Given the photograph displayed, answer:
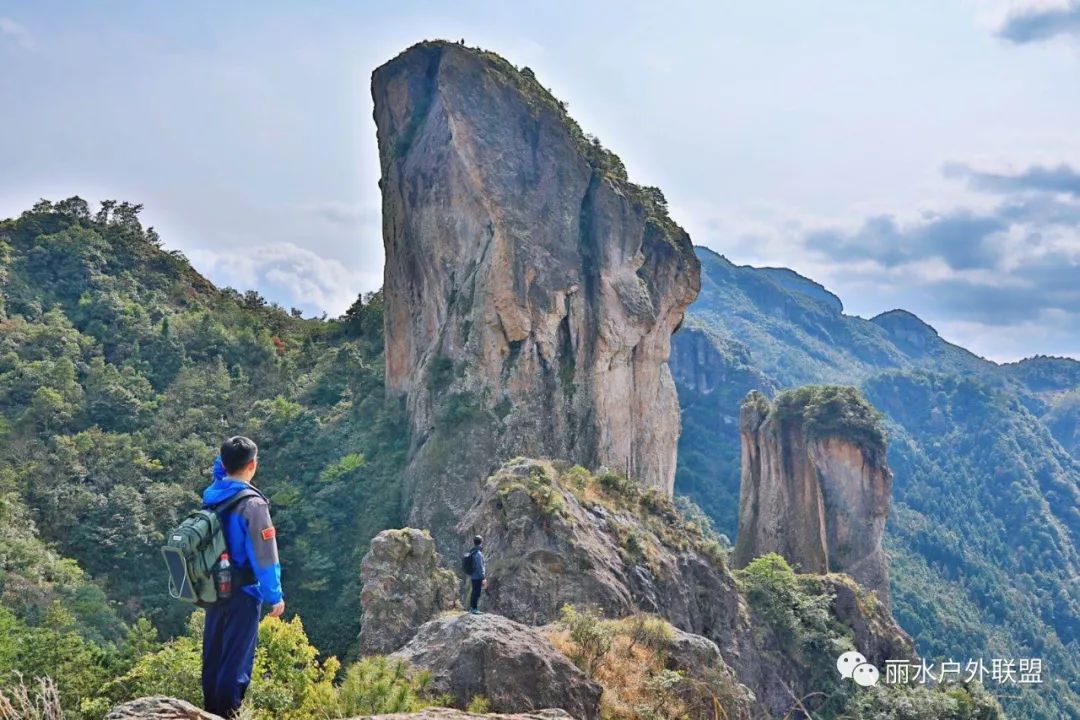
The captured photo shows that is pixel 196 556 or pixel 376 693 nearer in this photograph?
pixel 196 556

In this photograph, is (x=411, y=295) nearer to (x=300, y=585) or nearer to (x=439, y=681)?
(x=300, y=585)

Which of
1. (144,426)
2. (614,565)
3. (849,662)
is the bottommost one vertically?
(849,662)

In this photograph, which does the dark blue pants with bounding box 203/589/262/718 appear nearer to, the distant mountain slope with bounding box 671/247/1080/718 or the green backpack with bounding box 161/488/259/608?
the green backpack with bounding box 161/488/259/608

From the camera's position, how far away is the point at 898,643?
32.7 meters

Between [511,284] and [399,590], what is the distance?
1638 centimetres

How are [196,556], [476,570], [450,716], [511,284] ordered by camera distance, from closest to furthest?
[196,556]
[450,716]
[476,570]
[511,284]

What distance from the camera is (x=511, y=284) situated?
3294 cm

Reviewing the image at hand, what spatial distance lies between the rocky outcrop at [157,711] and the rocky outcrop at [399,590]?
11922 mm

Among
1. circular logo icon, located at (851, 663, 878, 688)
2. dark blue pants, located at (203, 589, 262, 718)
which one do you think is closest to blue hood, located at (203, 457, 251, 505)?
dark blue pants, located at (203, 589, 262, 718)

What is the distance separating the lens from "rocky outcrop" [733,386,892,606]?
4562 cm

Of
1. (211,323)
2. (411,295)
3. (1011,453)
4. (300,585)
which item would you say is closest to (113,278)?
(211,323)

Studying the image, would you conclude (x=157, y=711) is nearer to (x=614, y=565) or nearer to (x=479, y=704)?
(x=479, y=704)

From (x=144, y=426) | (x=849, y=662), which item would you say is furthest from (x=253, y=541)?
(x=144, y=426)

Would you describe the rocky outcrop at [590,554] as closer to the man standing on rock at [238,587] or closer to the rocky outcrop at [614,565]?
the rocky outcrop at [614,565]
